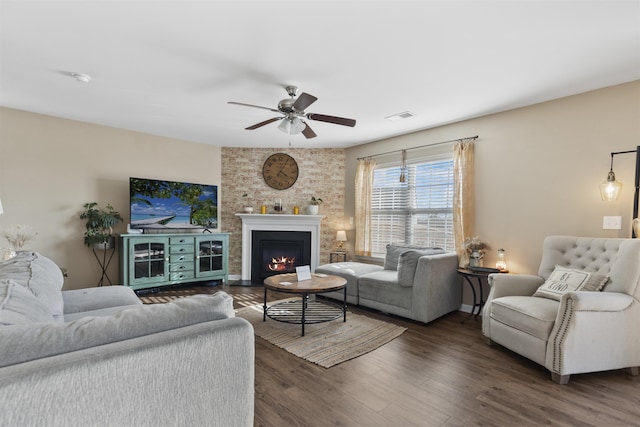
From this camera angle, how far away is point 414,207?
4797mm

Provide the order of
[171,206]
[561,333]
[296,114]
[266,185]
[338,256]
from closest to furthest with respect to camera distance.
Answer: [561,333], [296,114], [171,206], [338,256], [266,185]

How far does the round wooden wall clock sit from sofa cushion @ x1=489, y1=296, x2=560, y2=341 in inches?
158

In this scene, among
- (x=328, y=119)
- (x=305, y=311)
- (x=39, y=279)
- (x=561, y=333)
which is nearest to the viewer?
(x=39, y=279)

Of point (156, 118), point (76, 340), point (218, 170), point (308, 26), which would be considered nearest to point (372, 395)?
point (76, 340)

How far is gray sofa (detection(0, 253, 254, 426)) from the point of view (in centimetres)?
84

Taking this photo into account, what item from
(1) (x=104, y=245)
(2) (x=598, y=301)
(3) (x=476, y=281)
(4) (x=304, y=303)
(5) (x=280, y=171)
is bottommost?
(4) (x=304, y=303)

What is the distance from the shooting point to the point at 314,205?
5.73 meters

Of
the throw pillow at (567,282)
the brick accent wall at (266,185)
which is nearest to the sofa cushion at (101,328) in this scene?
the throw pillow at (567,282)

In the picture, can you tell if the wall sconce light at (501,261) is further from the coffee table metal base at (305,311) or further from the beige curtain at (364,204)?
the beige curtain at (364,204)

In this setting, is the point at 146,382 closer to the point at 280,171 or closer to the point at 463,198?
the point at 463,198

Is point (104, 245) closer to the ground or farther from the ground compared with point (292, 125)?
closer to the ground

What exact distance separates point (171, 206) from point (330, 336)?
11.7ft

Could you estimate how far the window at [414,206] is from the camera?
14.5 ft

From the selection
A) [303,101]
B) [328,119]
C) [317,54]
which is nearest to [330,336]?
[328,119]
